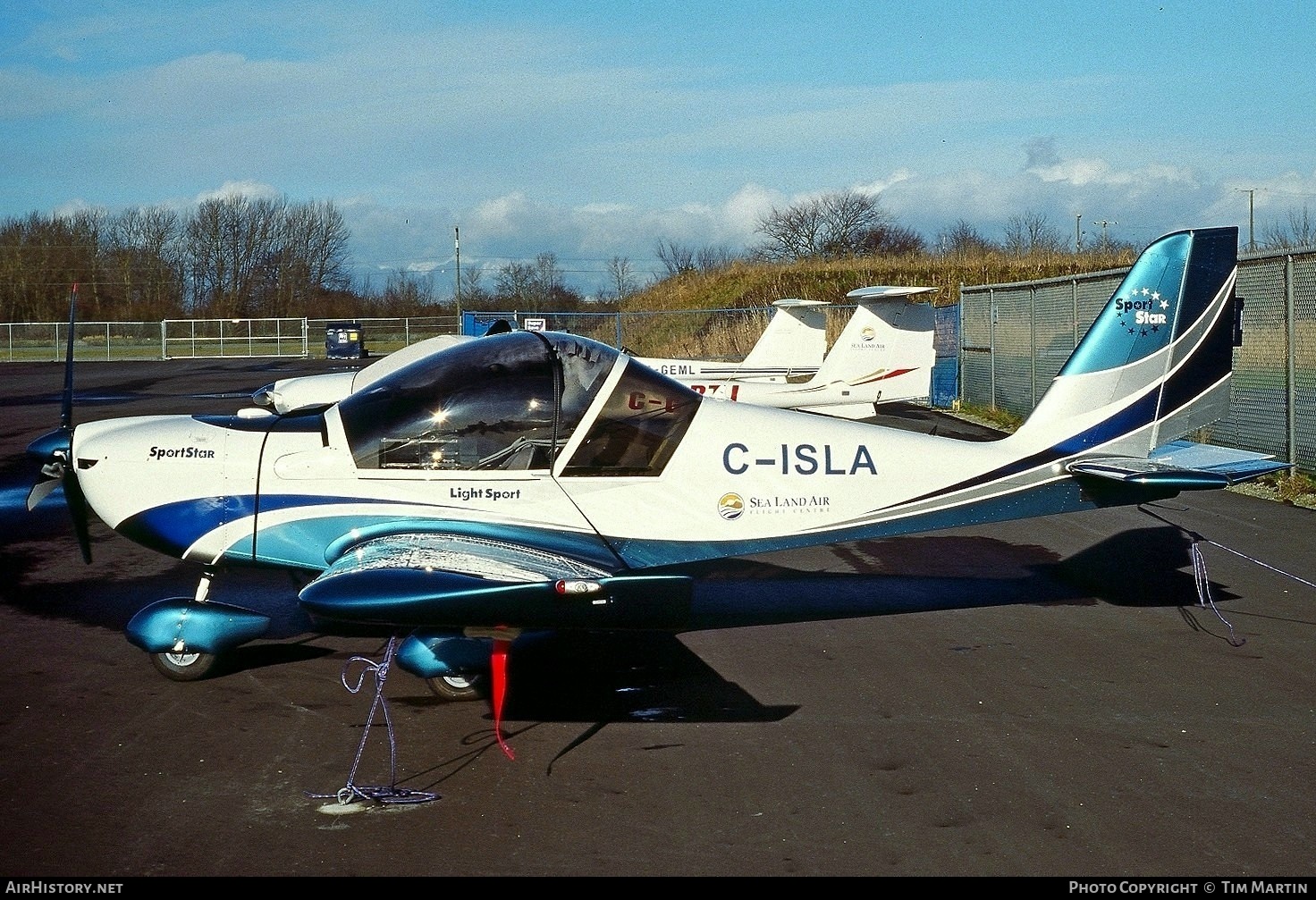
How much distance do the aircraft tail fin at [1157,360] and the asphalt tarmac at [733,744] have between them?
4.26 ft

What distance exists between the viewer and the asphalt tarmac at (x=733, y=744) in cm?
422

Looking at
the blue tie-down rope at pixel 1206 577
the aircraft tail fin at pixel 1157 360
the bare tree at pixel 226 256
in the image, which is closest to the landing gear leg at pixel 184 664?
the aircraft tail fin at pixel 1157 360

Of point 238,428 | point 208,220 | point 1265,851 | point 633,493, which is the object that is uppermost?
point 208,220

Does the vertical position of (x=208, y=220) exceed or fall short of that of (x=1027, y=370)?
it exceeds it

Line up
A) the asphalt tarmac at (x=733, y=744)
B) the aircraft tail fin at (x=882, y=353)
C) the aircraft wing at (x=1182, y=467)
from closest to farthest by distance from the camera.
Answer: the asphalt tarmac at (x=733, y=744)
the aircraft wing at (x=1182, y=467)
the aircraft tail fin at (x=882, y=353)

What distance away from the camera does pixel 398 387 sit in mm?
6566

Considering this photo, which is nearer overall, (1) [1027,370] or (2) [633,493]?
(2) [633,493]

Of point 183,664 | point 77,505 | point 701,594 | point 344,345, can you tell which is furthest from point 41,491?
point 344,345

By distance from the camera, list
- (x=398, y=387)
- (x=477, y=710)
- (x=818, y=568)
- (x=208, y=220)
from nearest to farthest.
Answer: (x=477, y=710) → (x=398, y=387) → (x=818, y=568) → (x=208, y=220)

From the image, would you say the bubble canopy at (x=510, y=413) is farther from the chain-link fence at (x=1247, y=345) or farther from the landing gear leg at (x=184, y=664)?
the chain-link fence at (x=1247, y=345)

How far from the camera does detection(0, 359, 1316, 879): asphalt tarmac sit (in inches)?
166

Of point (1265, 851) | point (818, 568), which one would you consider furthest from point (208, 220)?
point (1265, 851)

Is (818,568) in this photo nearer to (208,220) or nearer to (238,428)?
(238,428)

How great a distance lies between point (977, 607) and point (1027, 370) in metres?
12.7
